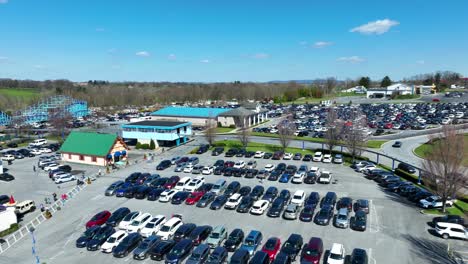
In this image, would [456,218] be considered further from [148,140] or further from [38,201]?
[148,140]

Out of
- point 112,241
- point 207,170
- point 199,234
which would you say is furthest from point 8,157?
point 199,234

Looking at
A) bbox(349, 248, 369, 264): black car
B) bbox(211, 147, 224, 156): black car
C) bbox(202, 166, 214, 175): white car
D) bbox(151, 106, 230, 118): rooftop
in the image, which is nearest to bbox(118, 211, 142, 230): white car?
bbox(202, 166, 214, 175): white car

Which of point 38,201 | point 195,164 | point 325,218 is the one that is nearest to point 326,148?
point 195,164

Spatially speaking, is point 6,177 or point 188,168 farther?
point 188,168

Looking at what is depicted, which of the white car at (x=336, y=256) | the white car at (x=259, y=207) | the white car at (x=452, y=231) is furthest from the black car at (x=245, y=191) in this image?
the white car at (x=452, y=231)

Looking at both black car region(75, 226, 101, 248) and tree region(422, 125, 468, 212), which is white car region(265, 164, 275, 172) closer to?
tree region(422, 125, 468, 212)

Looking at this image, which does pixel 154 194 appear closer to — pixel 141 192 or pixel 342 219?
pixel 141 192
